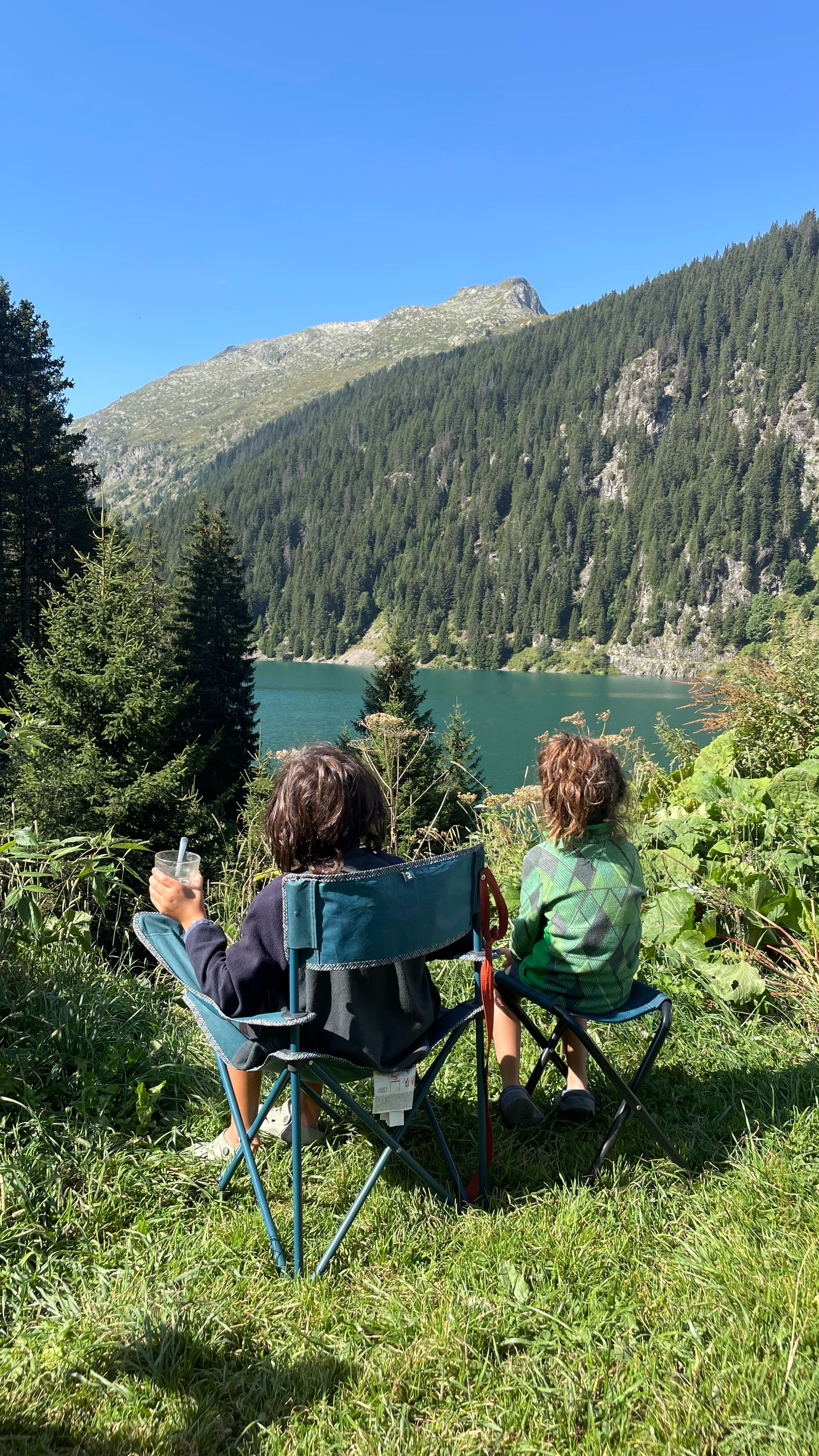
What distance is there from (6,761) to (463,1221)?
16.4 m

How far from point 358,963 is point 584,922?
33.0 inches

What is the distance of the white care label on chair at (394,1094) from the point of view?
195cm

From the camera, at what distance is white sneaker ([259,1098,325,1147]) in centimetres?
233

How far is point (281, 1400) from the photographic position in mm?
1549

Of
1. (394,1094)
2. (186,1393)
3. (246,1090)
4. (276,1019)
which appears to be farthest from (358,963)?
(186,1393)

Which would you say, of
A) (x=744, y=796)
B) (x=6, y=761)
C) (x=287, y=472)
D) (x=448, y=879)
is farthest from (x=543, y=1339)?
(x=287, y=472)

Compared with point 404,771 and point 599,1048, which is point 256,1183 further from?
point 404,771

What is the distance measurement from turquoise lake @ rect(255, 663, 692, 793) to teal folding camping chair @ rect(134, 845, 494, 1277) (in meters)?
21.4

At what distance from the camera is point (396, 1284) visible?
1.83 metres

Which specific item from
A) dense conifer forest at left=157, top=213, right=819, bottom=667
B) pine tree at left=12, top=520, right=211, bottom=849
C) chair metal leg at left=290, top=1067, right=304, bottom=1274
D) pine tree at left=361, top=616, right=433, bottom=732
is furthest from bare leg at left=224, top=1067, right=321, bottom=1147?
dense conifer forest at left=157, top=213, right=819, bottom=667

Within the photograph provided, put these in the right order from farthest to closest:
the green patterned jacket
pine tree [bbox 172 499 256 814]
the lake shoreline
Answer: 1. the lake shoreline
2. pine tree [bbox 172 499 256 814]
3. the green patterned jacket

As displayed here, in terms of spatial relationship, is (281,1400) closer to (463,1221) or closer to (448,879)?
(463,1221)

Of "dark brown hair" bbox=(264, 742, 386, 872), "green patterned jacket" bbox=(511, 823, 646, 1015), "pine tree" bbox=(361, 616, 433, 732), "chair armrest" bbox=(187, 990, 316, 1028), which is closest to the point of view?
"chair armrest" bbox=(187, 990, 316, 1028)

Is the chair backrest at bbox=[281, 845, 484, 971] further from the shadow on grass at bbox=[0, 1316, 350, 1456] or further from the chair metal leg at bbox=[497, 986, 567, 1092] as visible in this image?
the shadow on grass at bbox=[0, 1316, 350, 1456]
